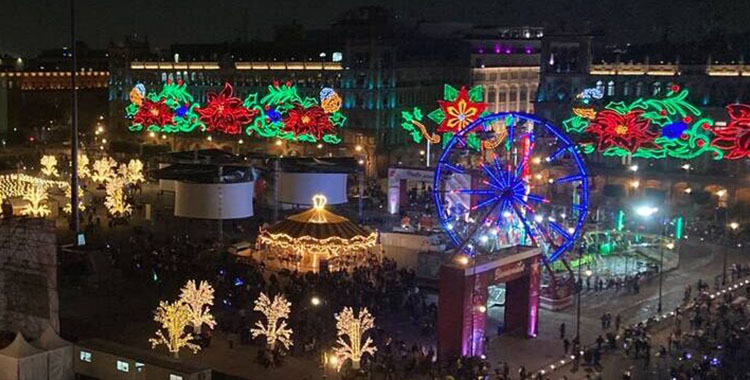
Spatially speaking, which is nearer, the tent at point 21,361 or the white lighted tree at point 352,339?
the tent at point 21,361

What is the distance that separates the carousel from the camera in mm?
54250

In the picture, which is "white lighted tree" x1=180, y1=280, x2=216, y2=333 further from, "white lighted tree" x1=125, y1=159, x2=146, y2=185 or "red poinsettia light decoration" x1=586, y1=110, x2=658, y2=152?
"white lighted tree" x1=125, y1=159, x2=146, y2=185

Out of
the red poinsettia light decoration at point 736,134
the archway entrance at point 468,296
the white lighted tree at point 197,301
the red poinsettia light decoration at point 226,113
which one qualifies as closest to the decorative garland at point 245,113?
the red poinsettia light decoration at point 226,113

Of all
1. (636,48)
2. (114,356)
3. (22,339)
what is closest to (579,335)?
(114,356)

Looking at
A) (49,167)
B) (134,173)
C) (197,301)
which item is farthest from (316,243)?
(49,167)

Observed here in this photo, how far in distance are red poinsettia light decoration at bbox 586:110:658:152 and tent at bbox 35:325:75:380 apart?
50.5 m

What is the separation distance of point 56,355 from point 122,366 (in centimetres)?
269

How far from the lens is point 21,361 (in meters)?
34.3

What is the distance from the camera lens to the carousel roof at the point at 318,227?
179 ft

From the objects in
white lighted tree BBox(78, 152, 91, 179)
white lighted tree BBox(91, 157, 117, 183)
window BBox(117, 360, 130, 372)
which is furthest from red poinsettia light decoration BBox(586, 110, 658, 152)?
window BBox(117, 360, 130, 372)

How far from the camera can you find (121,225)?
227 feet

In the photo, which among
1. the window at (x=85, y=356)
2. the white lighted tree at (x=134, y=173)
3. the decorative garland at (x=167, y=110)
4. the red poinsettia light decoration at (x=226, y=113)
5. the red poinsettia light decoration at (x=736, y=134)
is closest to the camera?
the window at (x=85, y=356)

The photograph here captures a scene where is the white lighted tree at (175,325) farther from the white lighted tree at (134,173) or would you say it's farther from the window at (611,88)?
the window at (611,88)

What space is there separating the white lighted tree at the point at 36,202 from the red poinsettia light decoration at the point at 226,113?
27775 mm
